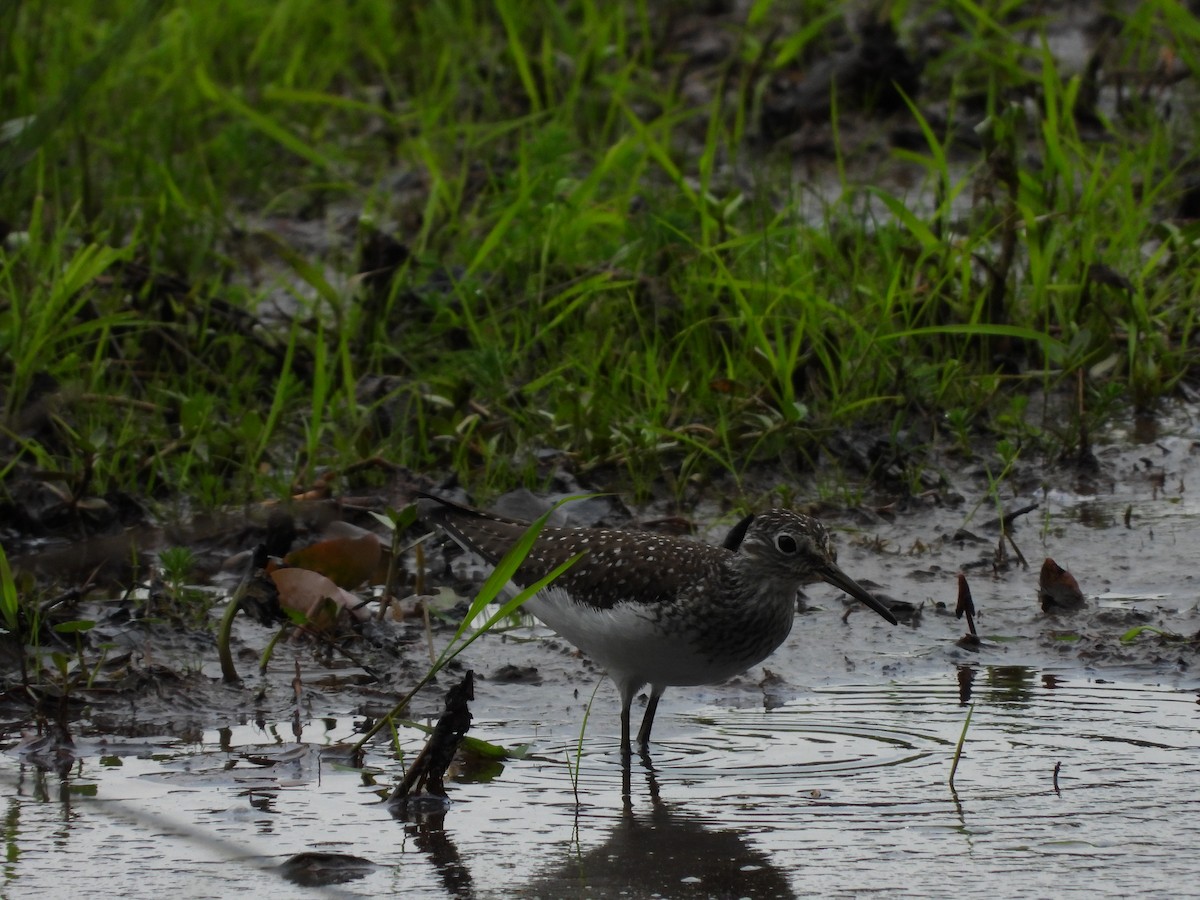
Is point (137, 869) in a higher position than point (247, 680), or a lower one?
lower

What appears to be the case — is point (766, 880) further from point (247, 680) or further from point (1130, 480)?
point (1130, 480)

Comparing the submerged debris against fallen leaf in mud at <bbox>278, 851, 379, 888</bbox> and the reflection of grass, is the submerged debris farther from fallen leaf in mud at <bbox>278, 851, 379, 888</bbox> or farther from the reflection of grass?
the reflection of grass

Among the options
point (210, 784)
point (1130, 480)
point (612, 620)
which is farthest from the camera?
point (1130, 480)

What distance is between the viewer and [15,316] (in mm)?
6836

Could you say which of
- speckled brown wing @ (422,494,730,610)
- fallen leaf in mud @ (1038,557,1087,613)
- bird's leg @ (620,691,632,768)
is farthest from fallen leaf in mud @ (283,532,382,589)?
fallen leaf in mud @ (1038,557,1087,613)

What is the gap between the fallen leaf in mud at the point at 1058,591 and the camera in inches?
217

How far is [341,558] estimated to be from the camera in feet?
18.6

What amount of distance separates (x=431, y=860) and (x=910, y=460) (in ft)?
10.9

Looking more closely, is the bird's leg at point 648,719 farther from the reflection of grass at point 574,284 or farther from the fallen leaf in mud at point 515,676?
the reflection of grass at point 574,284

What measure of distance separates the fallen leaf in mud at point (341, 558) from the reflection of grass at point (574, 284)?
72 centimetres

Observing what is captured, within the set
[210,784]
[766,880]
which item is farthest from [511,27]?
[766,880]

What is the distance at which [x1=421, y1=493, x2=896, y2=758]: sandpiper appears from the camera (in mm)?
4688

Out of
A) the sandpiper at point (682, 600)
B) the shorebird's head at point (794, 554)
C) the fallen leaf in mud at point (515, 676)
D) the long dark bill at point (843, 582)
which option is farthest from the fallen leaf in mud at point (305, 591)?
the long dark bill at point (843, 582)

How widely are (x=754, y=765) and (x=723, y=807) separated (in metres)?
0.30
